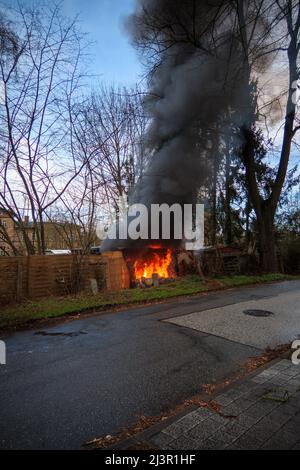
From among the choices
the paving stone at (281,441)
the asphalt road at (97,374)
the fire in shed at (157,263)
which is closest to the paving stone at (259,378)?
the asphalt road at (97,374)

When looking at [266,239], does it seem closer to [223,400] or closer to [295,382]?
[295,382]

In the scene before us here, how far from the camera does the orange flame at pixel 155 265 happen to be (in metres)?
12.2

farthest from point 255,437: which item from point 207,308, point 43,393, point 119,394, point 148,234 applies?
→ point 148,234

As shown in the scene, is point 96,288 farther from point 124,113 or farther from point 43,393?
point 124,113

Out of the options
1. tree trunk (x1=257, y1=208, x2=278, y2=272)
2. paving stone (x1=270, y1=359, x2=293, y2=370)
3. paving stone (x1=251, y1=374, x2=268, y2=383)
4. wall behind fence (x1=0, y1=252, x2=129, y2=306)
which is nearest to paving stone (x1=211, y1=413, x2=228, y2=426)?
paving stone (x1=251, y1=374, x2=268, y2=383)

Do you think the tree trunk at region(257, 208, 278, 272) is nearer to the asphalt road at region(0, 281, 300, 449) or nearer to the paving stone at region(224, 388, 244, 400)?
the asphalt road at region(0, 281, 300, 449)

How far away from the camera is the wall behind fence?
310 inches

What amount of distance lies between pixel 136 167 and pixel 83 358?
45.3ft

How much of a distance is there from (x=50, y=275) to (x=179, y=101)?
9.09 metres

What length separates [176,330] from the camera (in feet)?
17.0

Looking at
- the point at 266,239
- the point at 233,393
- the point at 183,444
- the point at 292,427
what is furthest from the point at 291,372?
the point at 266,239

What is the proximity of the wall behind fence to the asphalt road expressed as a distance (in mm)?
2909

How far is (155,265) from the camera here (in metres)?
12.8

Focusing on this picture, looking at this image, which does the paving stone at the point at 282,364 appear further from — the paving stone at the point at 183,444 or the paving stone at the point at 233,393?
the paving stone at the point at 183,444
